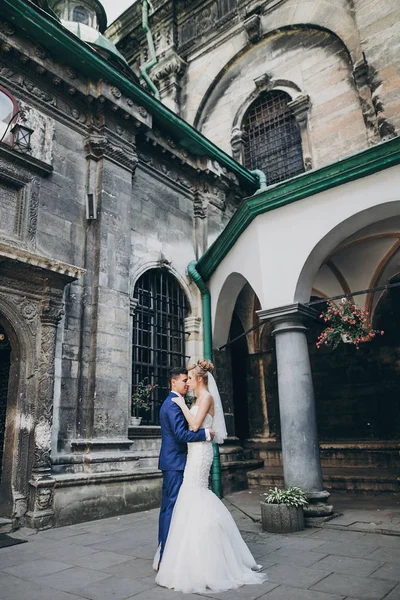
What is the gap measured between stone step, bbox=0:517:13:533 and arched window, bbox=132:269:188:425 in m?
3.22

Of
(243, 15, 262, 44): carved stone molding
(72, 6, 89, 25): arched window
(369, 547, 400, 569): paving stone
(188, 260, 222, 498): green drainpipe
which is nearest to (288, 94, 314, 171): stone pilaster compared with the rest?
(243, 15, 262, 44): carved stone molding

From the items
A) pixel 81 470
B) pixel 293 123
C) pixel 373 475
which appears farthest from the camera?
pixel 293 123

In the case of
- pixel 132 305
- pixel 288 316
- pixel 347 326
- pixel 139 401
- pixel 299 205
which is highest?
pixel 299 205

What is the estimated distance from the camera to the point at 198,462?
4.59m

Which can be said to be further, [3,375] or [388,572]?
[3,375]

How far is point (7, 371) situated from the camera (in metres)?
7.33

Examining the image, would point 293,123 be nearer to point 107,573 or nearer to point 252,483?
point 252,483

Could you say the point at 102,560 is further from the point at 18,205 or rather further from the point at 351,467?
the point at 351,467

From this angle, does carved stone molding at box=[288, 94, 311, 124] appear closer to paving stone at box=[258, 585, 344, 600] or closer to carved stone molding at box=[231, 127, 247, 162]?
carved stone molding at box=[231, 127, 247, 162]

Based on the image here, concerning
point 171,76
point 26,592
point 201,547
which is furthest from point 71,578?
point 171,76

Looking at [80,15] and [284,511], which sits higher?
[80,15]

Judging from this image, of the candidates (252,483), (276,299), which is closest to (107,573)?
(276,299)

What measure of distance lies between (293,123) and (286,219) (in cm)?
725

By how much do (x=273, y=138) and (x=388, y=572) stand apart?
12.4 meters
